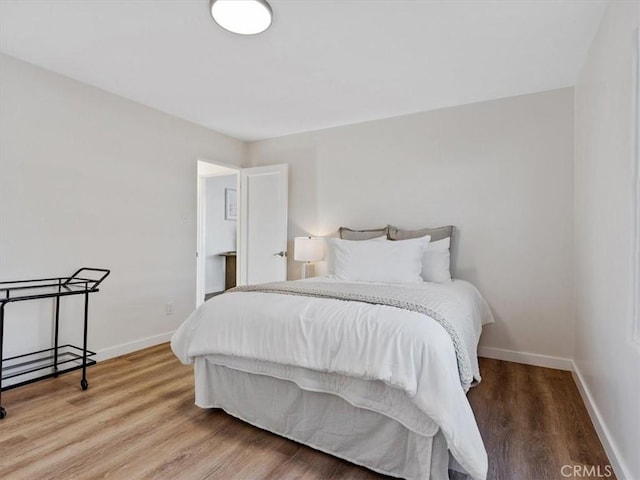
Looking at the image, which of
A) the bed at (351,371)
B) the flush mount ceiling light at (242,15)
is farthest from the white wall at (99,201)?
the flush mount ceiling light at (242,15)

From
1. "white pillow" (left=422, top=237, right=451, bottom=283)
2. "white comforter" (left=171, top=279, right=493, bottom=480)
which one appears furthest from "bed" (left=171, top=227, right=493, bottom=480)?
"white pillow" (left=422, top=237, right=451, bottom=283)

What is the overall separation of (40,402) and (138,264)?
4.46 ft

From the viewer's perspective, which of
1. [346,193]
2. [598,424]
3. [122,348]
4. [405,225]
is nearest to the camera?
[598,424]

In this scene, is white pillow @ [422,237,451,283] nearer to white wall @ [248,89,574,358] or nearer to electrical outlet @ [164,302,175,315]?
white wall @ [248,89,574,358]

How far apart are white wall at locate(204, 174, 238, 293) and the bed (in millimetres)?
4215

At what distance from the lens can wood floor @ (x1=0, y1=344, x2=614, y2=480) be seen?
162 cm

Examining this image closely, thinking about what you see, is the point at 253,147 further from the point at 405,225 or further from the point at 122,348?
the point at 122,348

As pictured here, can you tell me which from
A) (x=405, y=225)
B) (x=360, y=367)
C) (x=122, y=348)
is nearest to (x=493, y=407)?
(x=360, y=367)

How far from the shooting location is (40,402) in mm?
2289

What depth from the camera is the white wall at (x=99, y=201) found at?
99.4 inches

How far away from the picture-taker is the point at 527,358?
3.07 meters

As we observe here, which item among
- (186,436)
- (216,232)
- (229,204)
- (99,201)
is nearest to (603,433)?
(186,436)

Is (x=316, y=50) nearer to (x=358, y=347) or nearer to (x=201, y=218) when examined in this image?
(x=358, y=347)

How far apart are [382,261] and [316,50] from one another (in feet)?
5.47
